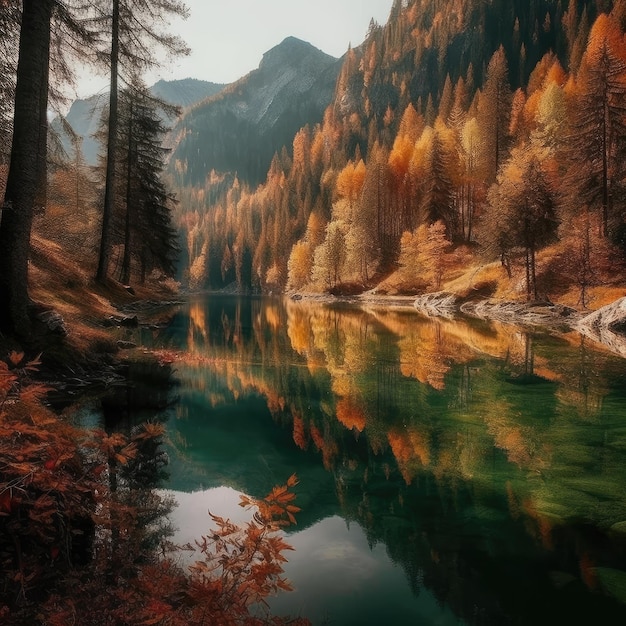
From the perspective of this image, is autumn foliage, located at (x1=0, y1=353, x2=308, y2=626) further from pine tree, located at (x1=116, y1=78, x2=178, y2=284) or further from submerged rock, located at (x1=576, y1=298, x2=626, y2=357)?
pine tree, located at (x1=116, y1=78, x2=178, y2=284)

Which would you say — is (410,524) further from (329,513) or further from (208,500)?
(208,500)

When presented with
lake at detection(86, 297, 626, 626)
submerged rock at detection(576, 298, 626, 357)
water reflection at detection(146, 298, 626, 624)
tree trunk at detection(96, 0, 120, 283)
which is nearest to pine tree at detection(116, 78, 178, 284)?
tree trunk at detection(96, 0, 120, 283)

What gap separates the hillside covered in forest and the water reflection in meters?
26.4

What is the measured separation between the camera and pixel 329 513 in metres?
5.83

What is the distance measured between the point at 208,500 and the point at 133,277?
39593 mm

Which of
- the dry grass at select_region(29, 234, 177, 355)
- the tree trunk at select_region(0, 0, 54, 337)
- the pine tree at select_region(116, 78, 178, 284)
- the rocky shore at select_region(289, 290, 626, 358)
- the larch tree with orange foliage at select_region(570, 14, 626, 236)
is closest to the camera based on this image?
the tree trunk at select_region(0, 0, 54, 337)

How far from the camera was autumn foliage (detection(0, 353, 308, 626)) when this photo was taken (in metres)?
3.05

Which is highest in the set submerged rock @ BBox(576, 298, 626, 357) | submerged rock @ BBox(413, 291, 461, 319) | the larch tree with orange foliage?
the larch tree with orange foliage

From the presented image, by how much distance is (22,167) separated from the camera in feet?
27.5

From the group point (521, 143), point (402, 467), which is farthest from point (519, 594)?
point (521, 143)

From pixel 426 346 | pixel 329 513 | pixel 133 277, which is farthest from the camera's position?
pixel 133 277

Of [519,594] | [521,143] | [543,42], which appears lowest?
[519,594]

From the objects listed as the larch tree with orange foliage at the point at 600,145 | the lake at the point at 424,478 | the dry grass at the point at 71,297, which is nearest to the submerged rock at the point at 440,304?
the larch tree with orange foliage at the point at 600,145

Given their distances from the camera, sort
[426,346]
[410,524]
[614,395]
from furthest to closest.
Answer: [426,346], [614,395], [410,524]
